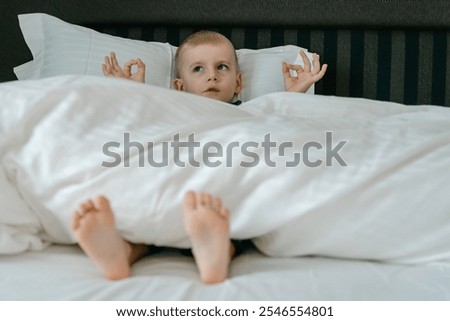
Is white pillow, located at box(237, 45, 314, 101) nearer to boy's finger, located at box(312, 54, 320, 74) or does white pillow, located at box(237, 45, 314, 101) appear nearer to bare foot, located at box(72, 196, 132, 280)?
boy's finger, located at box(312, 54, 320, 74)

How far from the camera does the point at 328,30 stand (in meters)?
Result: 1.55

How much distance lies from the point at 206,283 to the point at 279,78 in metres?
0.86

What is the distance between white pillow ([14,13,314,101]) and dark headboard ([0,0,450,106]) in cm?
10

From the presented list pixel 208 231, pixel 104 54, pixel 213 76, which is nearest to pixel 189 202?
pixel 208 231

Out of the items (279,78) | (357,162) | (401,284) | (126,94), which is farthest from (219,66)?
(401,284)

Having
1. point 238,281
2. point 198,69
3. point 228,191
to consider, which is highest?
point 198,69

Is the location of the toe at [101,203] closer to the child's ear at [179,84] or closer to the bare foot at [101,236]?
the bare foot at [101,236]

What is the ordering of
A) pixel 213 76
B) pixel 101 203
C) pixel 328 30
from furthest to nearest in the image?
pixel 328 30, pixel 213 76, pixel 101 203

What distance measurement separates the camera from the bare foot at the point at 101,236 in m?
0.70

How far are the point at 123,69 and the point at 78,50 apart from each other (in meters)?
0.15

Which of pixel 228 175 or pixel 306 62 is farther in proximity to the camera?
pixel 306 62

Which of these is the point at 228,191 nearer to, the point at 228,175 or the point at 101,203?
the point at 228,175

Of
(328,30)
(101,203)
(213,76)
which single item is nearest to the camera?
(101,203)

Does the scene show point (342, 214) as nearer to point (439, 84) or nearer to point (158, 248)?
point (158, 248)
